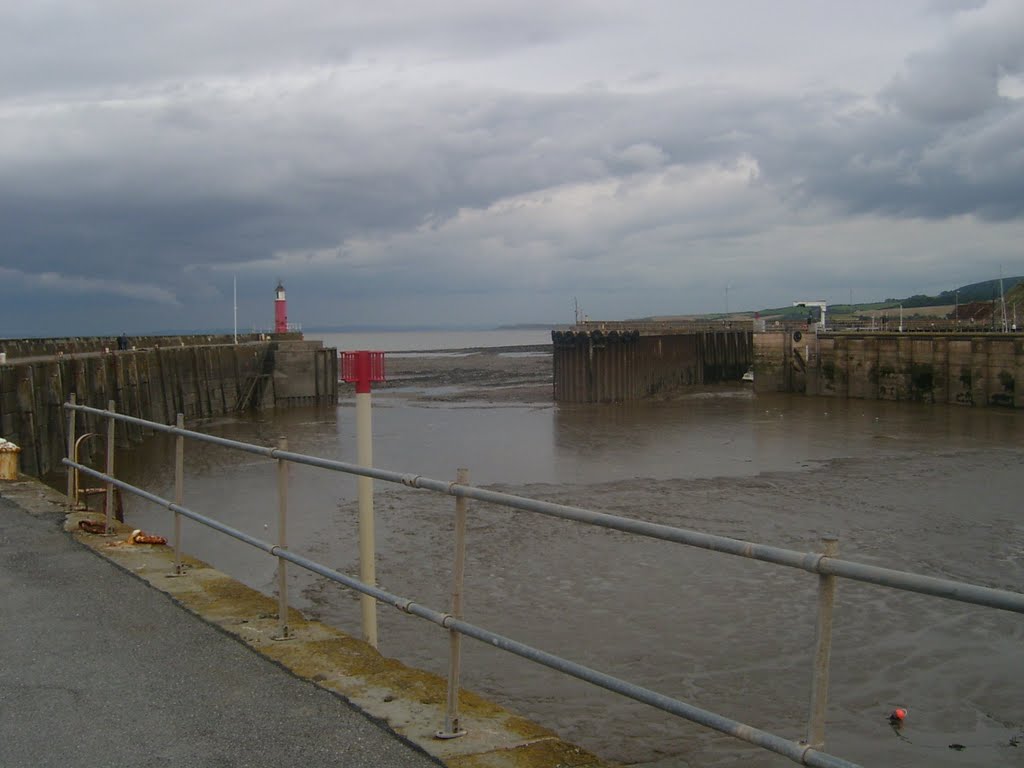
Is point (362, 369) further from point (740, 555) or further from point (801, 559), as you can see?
point (801, 559)

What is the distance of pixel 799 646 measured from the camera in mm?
7379

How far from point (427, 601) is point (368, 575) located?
3278mm

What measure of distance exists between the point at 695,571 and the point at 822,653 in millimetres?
7229

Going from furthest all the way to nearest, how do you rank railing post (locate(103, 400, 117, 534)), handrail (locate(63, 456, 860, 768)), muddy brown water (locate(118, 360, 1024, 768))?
1. railing post (locate(103, 400, 117, 534))
2. muddy brown water (locate(118, 360, 1024, 768))
3. handrail (locate(63, 456, 860, 768))

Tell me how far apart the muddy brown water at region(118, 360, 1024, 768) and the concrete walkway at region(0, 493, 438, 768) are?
94.6 inches

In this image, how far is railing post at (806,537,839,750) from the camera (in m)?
2.31

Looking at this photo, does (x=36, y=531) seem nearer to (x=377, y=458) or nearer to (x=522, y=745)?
(x=522, y=745)

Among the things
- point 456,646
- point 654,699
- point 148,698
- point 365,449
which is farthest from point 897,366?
point 654,699

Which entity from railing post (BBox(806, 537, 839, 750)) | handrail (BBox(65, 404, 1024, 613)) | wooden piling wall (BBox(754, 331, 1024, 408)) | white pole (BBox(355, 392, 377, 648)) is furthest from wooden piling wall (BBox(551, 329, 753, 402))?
railing post (BBox(806, 537, 839, 750))

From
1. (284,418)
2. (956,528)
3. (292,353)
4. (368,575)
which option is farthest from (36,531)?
(292,353)

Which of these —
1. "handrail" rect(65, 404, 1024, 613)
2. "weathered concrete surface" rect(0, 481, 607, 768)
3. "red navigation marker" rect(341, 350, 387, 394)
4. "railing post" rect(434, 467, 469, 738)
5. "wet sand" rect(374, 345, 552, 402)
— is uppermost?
"red navigation marker" rect(341, 350, 387, 394)

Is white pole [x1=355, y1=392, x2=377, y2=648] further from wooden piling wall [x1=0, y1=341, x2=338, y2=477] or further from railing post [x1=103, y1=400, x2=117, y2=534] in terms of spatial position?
wooden piling wall [x1=0, y1=341, x2=338, y2=477]

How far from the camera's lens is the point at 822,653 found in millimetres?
2373

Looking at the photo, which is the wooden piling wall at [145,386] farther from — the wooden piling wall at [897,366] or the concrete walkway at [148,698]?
the wooden piling wall at [897,366]
